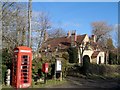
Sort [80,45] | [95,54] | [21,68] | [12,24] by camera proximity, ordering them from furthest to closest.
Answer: [95,54]
[80,45]
[12,24]
[21,68]

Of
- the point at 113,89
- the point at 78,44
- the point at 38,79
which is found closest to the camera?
the point at 113,89

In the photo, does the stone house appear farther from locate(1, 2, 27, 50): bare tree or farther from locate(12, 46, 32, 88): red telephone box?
locate(12, 46, 32, 88): red telephone box

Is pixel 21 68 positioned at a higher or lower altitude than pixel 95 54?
lower

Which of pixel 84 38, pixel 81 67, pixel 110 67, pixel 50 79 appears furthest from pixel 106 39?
pixel 50 79

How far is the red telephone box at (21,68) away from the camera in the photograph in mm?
15891

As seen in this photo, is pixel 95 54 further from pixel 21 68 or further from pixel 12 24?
pixel 21 68

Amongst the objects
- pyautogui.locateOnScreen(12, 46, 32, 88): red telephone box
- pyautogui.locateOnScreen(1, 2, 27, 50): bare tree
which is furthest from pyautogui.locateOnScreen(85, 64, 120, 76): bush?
pyautogui.locateOnScreen(12, 46, 32, 88): red telephone box

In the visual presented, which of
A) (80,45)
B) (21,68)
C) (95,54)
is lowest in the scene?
(21,68)

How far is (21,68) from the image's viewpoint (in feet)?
52.7

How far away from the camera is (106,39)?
78.1m

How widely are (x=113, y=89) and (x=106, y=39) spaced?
62.0 meters

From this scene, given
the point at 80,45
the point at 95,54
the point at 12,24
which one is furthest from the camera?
the point at 95,54

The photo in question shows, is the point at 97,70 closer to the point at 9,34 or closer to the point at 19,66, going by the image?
the point at 9,34

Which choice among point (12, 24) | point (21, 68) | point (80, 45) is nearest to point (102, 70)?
point (12, 24)
